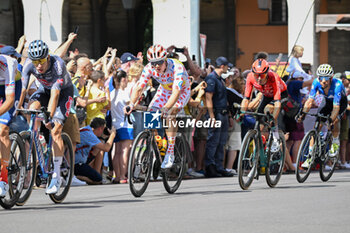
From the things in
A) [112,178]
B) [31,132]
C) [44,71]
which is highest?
[44,71]

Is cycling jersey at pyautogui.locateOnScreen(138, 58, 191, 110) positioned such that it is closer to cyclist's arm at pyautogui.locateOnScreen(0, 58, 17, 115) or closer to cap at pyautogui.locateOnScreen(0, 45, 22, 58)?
cap at pyautogui.locateOnScreen(0, 45, 22, 58)

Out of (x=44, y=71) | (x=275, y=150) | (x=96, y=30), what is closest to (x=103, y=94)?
(x=275, y=150)

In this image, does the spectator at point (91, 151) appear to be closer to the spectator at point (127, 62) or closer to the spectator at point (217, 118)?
the spectator at point (127, 62)

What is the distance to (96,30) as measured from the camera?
37.8 metres

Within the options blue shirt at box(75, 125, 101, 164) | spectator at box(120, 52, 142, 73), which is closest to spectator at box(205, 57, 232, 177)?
spectator at box(120, 52, 142, 73)

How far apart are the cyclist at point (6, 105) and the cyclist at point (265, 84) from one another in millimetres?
4283

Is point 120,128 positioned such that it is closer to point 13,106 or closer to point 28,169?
point 28,169

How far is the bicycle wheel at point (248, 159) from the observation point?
13.1 meters

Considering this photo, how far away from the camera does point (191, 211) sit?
33.8 ft

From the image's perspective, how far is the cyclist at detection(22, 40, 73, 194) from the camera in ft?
35.8

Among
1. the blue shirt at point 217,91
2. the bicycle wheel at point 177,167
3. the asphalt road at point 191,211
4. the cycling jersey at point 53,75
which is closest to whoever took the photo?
the asphalt road at point 191,211

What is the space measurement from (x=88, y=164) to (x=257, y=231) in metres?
7.35

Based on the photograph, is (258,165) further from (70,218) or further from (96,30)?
(96,30)

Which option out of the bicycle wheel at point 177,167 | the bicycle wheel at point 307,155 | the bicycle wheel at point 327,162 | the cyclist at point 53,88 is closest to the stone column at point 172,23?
the bicycle wheel at point 327,162
